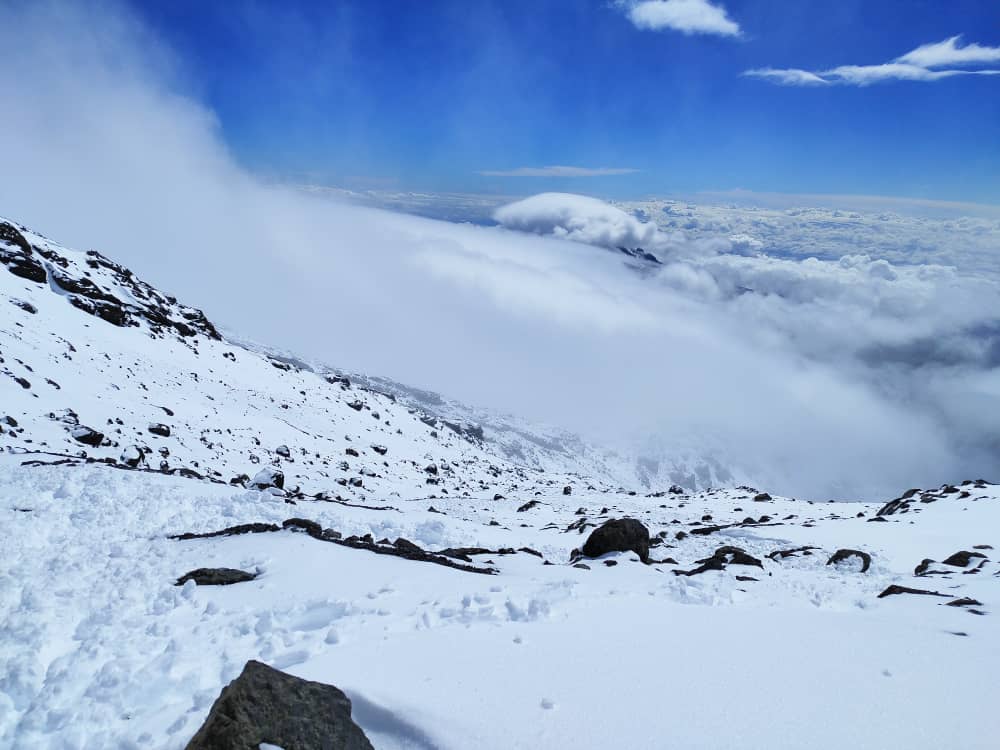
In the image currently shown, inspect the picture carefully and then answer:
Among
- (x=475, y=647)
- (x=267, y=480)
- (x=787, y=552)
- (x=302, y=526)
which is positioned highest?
(x=475, y=647)

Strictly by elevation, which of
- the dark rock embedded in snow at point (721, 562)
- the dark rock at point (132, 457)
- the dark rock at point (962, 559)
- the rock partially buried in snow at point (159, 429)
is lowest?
the rock partially buried in snow at point (159, 429)

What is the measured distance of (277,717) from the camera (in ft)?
16.6

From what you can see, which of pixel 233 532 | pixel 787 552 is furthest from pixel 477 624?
pixel 787 552

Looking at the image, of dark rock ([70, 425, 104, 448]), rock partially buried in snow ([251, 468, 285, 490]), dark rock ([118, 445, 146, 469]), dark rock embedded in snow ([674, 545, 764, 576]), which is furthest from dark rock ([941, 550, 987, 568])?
dark rock ([70, 425, 104, 448])

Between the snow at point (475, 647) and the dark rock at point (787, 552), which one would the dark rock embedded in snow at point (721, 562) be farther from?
the dark rock at point (787, 552)

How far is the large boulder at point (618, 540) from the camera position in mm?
17922

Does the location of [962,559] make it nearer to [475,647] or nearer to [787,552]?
[787,552]

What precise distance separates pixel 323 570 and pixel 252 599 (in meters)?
1.85

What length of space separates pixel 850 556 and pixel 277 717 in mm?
21977

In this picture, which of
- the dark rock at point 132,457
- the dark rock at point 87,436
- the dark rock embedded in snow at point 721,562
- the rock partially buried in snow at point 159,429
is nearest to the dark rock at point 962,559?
the dark rock embedded in snow at point 721,562

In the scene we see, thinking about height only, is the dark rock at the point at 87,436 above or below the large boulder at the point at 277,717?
below

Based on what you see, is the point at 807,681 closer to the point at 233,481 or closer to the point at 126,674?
the point at 126,674

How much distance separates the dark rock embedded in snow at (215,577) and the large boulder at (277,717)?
256 inches

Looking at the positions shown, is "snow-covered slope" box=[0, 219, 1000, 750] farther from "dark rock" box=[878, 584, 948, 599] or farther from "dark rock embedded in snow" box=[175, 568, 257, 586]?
"dark rock embedded in snow" box=[175, 568, 257, 586]
